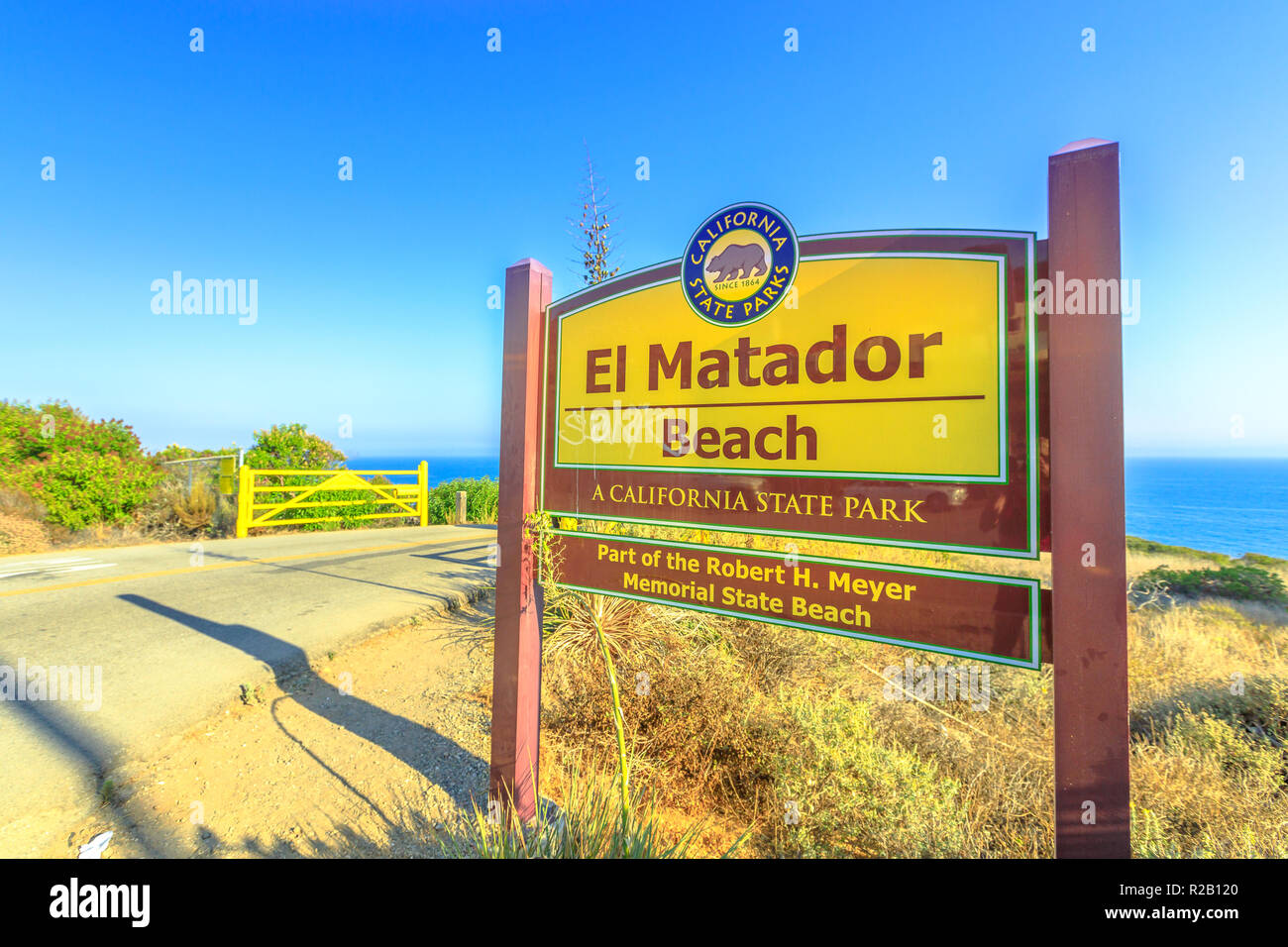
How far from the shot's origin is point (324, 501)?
1455cm

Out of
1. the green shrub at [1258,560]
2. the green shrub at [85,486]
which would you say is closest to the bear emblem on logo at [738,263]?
the green shrub at [1258,560]

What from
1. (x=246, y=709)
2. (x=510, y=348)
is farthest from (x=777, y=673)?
(x=246, y=709)

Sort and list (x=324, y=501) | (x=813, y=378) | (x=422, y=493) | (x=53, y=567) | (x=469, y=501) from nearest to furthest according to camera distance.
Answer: (x=813, y=378) → (x=53, y=567) → (x=324, y=501) → (x=422, y=493) → (x=469, y=501)

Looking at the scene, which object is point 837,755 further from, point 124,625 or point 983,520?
point 124,625

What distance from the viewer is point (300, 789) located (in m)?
3.16

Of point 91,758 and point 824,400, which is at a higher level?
point 824,400

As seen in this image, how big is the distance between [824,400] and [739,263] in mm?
806

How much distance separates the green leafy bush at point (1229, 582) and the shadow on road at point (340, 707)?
35.6 ft

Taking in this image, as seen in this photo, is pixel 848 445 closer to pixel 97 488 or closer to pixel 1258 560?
pixel 1258 560

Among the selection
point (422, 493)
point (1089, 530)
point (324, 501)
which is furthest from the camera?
point (422, 493)

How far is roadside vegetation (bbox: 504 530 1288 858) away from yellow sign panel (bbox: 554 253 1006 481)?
678 mm

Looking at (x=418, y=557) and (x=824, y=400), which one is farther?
(x=418, y=557)

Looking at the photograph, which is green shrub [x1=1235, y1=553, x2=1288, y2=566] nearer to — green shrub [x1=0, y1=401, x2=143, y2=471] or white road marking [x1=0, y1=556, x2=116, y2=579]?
white road marking [x1=0, y1=556, x2=116, y2=579]

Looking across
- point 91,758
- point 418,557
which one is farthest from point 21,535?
point 91,758
